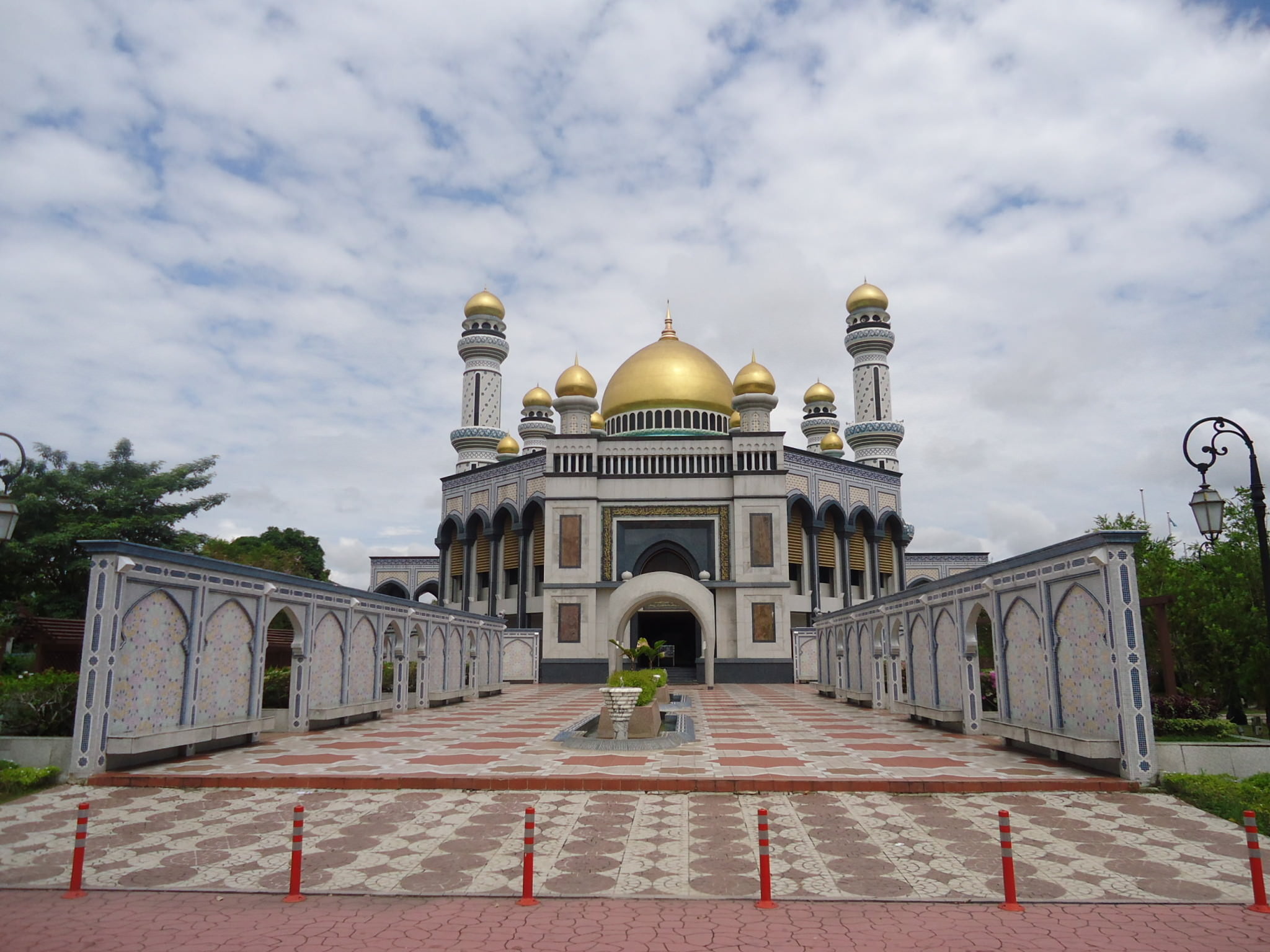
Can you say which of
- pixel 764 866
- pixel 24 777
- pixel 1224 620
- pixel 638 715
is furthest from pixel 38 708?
pixel 1224 620

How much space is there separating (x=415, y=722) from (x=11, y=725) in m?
6.76

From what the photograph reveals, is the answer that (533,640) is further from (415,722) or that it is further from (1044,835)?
(1044,835)

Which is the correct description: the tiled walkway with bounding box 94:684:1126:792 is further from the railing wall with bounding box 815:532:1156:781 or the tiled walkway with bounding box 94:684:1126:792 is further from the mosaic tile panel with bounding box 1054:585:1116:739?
the mosaic tile panel with bounding box 1054:585:1116:739

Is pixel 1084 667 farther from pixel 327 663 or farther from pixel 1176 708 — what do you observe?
pixel 327 663

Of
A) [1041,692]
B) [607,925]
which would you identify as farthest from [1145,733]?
[607,925]

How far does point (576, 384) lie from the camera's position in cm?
3656

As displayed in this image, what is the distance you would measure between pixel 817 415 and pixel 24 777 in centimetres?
4471

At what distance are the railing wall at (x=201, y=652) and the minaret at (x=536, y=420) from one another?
30881mm

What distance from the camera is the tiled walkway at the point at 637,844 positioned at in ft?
19.7

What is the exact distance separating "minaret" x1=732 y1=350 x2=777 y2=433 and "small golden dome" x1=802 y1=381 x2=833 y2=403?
49.6 feet

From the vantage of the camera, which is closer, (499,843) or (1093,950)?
(1093,950)

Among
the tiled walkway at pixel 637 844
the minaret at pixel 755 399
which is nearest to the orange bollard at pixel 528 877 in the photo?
the tiled walkway at pixel 637 844

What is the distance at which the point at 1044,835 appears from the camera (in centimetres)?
722

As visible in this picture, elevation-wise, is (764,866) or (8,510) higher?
(8,510)
